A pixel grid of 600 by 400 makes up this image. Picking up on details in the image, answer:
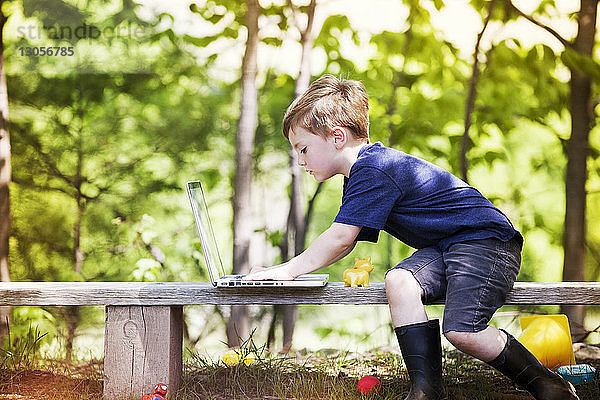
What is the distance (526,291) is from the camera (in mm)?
2010

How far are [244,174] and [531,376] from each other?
1.94 metres

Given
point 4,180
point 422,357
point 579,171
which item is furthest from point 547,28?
point 4,180

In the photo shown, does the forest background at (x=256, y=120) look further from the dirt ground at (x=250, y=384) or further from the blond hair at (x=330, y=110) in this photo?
the blond hair at (x=330, y=110)

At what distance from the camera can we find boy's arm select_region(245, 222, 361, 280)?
1.90 m

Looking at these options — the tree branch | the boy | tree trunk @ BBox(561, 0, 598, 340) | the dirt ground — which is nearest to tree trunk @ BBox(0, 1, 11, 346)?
the dirt ground

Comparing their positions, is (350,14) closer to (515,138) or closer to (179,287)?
(515,138)

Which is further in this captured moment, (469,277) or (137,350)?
(137,350)

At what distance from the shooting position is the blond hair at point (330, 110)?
6.72 ft

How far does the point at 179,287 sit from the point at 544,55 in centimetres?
252

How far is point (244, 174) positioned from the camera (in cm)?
334

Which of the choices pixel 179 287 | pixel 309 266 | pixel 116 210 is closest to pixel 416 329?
pixel 309 266

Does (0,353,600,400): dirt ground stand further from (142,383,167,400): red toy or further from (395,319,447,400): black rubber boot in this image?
(395,319,447,400): black rubber boot

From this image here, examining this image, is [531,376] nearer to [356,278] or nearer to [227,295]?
[356,278]

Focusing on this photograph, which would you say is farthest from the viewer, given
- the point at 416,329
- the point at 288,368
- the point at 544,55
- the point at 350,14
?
the point at 350,14
